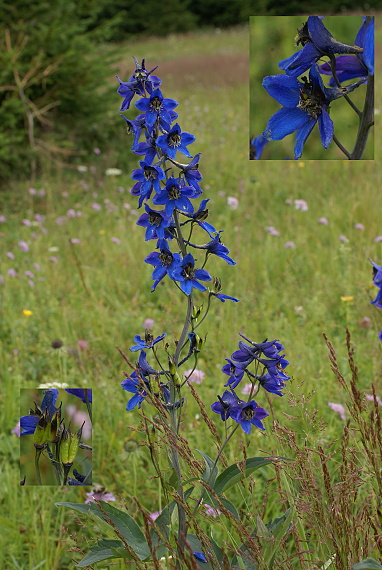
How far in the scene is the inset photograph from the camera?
113cm

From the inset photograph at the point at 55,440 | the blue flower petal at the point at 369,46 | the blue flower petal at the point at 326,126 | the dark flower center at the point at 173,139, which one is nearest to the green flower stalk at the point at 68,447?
the inset photograph at the point at 55,440

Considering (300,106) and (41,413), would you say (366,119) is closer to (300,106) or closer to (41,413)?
(300,106)

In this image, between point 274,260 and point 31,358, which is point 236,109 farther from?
point 31,358

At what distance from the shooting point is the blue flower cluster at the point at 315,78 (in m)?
0.81

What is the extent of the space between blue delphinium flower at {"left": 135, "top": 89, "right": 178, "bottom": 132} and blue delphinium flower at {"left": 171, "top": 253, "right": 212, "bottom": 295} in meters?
0.24

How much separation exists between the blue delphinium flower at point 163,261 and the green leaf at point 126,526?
417mm

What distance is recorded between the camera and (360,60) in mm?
845

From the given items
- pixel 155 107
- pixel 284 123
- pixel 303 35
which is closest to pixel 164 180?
pixel 155 107

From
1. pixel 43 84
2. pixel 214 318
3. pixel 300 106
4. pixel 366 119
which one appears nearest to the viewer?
pixel 366 119

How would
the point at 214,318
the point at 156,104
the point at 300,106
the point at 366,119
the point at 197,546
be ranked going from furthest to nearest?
the point at 214,318, the point at 197,546, the point at 156,104, the point at 300,106, the point at 366,119

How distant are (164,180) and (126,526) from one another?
64cm

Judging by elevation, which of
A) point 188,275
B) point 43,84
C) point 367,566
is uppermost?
point 43,84

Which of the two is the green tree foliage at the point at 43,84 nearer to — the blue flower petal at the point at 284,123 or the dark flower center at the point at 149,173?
the dark flower center at the point at 149,173

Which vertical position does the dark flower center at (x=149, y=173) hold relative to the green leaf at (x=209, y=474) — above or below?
above
